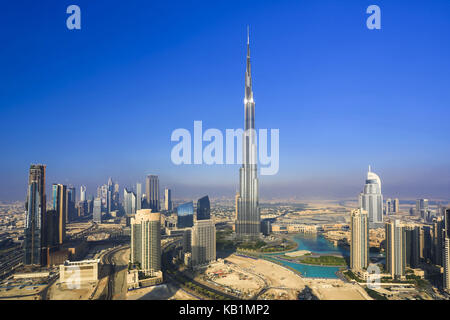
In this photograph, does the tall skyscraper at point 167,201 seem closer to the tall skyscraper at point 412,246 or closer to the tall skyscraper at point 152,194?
the tall skyscraper at point 152,194

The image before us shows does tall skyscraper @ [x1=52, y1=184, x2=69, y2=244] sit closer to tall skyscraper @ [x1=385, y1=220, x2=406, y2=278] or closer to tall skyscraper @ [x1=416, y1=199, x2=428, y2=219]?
tall skyscraper @ [x1=385, y1=220, x2=406, y2=278]

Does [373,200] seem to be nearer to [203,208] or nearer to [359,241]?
[359,241]

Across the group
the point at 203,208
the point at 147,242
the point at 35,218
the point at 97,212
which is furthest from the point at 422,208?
the point at 97,212

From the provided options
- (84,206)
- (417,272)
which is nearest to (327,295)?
(417,272)

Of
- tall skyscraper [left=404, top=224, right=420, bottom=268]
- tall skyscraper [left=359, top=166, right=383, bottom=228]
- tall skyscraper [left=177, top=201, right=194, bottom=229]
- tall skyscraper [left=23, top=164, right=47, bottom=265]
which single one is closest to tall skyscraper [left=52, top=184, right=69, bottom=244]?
tall skyscraper [left=23, top=164, right=47, bottom=265]

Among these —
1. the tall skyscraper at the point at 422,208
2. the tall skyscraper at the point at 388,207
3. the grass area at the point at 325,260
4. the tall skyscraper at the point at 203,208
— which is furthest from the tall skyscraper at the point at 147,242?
the tall skyscraper at the point at 388,207
